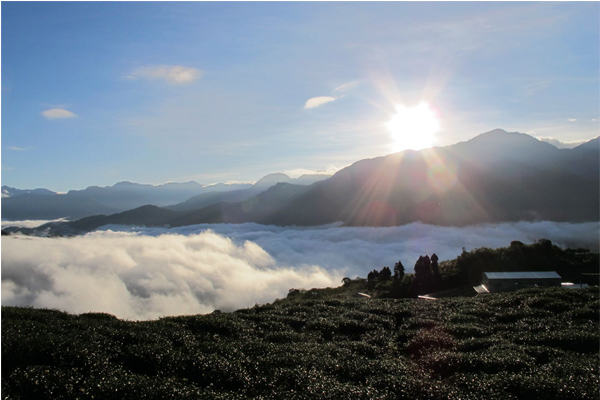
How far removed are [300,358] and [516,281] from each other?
159 ft

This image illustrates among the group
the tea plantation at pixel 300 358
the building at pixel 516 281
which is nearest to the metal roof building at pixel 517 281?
the building at pixel 516 281

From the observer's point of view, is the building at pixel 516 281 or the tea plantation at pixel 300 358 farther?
the building at pixel 516 281

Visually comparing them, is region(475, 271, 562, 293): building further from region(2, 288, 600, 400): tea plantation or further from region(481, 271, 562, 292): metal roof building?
region(2, 288, 600, 400): tea plantation

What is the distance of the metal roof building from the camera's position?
54.1 meters

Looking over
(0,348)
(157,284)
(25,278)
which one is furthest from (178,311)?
(0,348)

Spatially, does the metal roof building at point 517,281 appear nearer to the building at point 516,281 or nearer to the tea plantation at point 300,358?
the building at point 516,281

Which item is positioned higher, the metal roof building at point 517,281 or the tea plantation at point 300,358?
the tea plantation at point 300,358

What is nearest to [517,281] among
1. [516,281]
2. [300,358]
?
[516,281]

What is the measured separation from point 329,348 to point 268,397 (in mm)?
7575

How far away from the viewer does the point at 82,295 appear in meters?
155

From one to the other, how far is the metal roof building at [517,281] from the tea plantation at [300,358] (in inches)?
1027

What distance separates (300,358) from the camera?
18.8 meters

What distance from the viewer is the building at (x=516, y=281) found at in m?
54.0

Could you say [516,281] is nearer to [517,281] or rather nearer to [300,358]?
[517,281]
